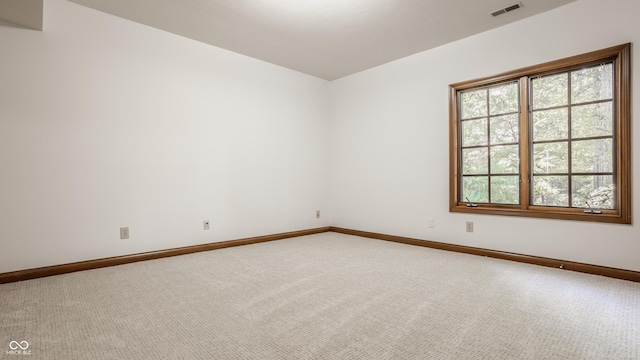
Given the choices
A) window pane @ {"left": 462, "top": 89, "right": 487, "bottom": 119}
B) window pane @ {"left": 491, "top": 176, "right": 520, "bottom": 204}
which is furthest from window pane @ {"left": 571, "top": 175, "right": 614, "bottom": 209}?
window pane @ {"left": 462, "top": 89, "right": 487, "bottom": 119}

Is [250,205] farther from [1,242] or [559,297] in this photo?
[559,297]

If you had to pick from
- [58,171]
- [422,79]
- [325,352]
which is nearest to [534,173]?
[422,79]

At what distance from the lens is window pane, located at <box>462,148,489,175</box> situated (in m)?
3.61

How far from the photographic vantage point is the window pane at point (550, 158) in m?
3.06

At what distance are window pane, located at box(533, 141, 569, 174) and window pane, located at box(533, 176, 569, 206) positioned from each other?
8cm

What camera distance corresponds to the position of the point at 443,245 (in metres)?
3.79

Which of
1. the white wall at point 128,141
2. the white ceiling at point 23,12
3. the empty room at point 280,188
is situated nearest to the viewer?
the empty room at point 280,188

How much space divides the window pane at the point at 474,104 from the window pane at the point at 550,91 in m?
0.50

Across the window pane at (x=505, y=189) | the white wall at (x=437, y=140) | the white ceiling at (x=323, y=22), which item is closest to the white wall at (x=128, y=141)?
the white ceiling at (x=323, y=22)

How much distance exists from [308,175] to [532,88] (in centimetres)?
311

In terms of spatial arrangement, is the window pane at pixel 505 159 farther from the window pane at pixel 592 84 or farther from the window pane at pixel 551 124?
the window pane at pixel 592 84

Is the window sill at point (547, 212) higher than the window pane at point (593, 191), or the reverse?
the window pane at point (593, 191)

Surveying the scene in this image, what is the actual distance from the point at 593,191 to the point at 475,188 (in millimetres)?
1061

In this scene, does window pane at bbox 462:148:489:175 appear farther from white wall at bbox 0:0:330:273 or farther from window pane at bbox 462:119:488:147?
white wall at bbox 0:0:330:273
